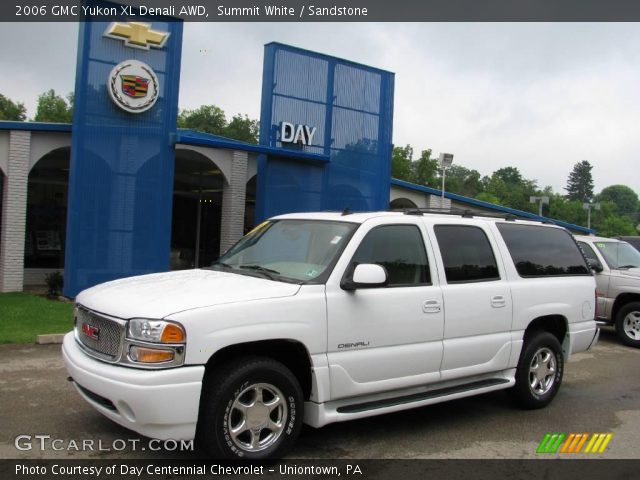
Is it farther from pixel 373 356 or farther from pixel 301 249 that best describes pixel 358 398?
pixel 301 249

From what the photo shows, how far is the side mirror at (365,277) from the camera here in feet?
14.9

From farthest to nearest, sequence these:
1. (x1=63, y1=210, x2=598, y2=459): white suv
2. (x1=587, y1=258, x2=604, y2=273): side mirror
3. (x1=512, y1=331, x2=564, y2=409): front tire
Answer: (x1=587, y1=258, x2=604, y2=273): side mirror < (x1=512, y1=331, x2=564, y2=409): front tire < (x1=63, y1=210, x2=598, y2=459): white suv

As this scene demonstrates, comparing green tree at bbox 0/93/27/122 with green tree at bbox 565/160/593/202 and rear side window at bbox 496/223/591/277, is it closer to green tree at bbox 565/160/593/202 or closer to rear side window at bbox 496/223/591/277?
rear side window at bbox 496/223/591/277

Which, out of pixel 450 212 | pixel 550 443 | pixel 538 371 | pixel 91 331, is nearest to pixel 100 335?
pixel 91 331

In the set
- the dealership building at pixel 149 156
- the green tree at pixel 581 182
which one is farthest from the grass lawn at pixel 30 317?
the green tree at pixel 581 182

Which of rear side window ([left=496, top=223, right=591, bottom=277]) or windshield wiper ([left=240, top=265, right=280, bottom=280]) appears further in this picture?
rear side window ([left=496, top=223, right=591, bottom=277])

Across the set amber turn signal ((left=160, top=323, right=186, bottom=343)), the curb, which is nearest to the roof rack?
amber turn signal ((left=160, top=323, right=186, bottom=343))

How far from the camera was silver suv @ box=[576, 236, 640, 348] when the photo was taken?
10531 mm

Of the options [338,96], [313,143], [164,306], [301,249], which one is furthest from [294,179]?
[164,306]

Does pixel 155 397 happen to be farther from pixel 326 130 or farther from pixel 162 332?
pixel 326 130

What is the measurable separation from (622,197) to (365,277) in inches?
6048

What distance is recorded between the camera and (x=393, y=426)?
17.8ft

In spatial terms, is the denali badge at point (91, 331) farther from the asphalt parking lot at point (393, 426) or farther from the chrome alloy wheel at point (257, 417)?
the chrome alloy wheel at point (257, 417)

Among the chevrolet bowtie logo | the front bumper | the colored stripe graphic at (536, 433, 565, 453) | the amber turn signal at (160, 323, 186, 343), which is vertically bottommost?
the colored stripe graphic at (536, 433, 565, 453)
